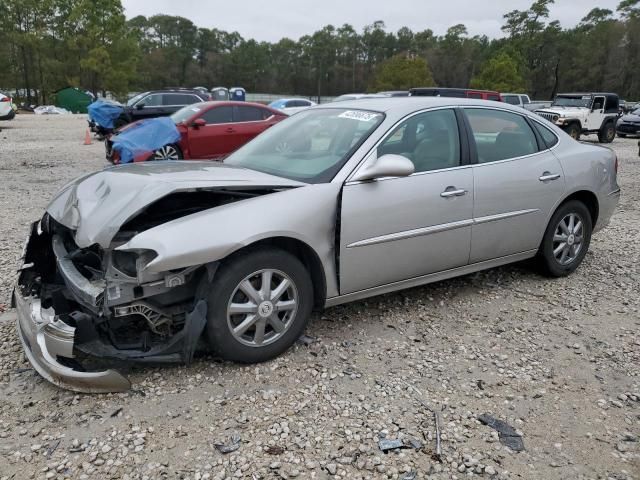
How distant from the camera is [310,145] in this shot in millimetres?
3805

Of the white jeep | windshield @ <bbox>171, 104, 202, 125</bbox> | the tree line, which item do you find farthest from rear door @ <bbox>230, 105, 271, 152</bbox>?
the tree line

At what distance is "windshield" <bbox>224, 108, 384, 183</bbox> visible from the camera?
136 inches

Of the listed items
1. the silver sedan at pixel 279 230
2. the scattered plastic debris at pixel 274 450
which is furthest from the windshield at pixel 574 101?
the scattered plastic debris at pixel 274 450

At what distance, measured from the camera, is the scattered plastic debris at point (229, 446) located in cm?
244

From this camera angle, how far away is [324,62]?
98.2 meters

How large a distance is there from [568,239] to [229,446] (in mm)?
3609

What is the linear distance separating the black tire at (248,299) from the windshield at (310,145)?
2.01 feet

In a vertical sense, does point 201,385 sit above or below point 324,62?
below

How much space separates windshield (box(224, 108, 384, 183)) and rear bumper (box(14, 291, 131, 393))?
1615mm

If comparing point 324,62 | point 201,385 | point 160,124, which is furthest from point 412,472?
point 324,62

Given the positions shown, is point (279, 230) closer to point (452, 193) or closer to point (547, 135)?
point (452, 193)

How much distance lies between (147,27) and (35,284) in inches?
4168

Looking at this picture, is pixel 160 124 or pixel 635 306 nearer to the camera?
pixel 635 306

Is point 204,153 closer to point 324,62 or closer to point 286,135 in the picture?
point 286,135
